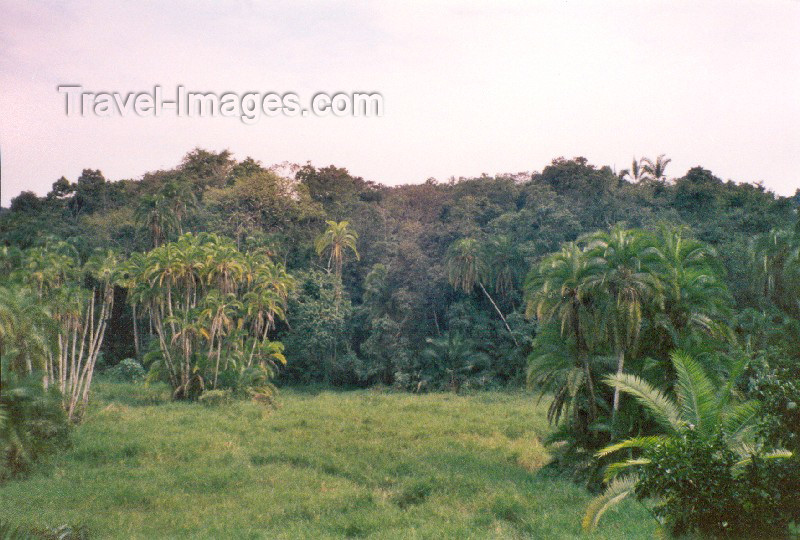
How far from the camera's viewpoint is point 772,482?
7930 mm

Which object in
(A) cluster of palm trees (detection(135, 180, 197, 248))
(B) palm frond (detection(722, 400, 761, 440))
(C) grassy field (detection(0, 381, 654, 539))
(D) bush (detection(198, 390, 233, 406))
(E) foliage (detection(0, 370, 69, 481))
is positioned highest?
(A) cluster of palm trees (detection(135, 180, 197, 248))

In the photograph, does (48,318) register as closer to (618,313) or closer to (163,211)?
(618,313)

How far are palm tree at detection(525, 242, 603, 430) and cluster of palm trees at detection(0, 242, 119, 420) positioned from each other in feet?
42.8

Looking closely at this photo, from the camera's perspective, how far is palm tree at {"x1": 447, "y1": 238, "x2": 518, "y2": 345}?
123ft

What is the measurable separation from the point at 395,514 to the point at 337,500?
181cm

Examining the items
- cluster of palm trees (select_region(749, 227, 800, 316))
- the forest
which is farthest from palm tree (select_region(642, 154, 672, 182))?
cluster of palm trees (select_region(749, 227, 800, 316))

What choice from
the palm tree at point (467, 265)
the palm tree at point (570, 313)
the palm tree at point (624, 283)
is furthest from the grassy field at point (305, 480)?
the palm tree at point (467, 265)

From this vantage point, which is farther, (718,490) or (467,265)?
(467,265)

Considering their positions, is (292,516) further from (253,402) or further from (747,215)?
(747,215)

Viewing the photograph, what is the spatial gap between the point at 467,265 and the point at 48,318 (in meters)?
25.9

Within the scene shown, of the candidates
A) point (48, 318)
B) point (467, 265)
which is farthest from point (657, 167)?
point (48, 318)

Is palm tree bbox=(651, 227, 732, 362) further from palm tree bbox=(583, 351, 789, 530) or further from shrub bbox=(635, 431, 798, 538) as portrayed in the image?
shrub bbox=(635, 431, 798, 538)

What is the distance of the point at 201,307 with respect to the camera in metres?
31.8

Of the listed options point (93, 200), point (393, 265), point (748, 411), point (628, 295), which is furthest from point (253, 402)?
point (93, 200)
